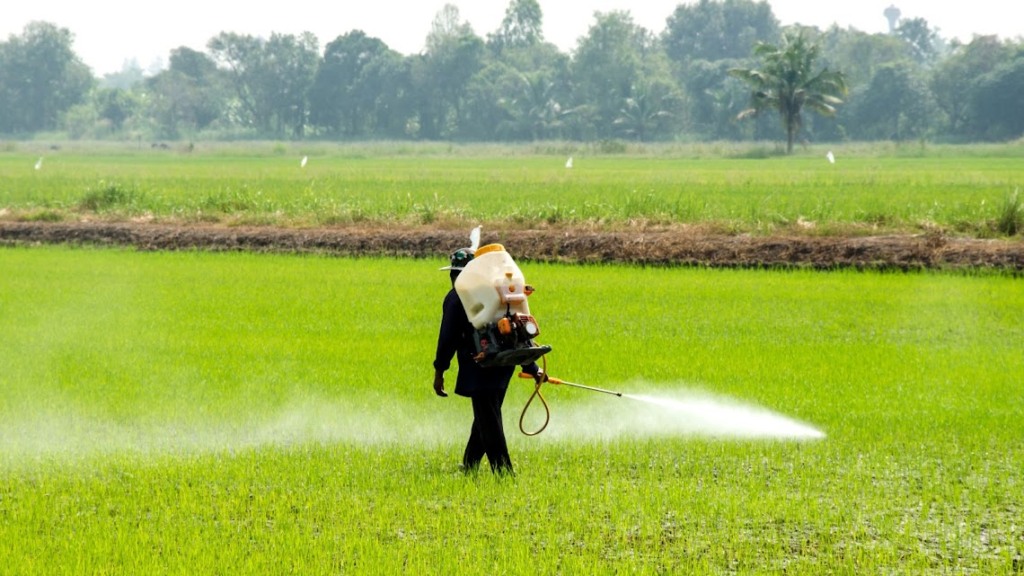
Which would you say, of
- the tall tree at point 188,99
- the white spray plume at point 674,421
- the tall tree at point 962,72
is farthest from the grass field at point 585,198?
the tall tree at point 188,99

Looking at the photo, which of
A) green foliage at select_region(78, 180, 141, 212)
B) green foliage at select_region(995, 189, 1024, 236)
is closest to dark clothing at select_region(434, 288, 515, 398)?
green foliage at select_region(995, 189, 1024, 236)

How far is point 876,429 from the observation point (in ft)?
30.3

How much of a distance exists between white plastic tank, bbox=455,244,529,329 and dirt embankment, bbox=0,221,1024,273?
1355 centimetres

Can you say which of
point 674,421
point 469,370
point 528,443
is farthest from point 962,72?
point 469,370

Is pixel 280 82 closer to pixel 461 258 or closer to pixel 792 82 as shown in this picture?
pixel 792 82

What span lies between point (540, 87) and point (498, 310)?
92021 mm

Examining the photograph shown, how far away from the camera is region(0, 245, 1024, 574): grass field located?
6.51m

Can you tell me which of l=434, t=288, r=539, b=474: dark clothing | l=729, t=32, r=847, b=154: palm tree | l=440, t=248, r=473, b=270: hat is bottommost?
l=434, t=288, r=539, b=474: dark clothing

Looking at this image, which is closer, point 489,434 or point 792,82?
point 489,434

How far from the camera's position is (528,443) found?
8859mm

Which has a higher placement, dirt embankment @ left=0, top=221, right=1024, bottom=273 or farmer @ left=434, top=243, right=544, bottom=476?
farmer @ left=434, top=243, right=544, bottom=476

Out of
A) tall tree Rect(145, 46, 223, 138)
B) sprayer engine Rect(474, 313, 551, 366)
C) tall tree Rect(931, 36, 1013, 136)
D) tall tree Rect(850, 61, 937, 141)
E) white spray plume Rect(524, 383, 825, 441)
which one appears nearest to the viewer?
sprayer engine Rect(474, 313, 551, 366)

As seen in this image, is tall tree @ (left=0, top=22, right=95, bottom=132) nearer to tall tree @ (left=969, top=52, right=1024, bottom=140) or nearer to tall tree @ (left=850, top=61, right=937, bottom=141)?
tall tree @ (left=850, top=61, right=937, bottom=141)

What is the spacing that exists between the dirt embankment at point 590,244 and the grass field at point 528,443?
2761 millimetres
